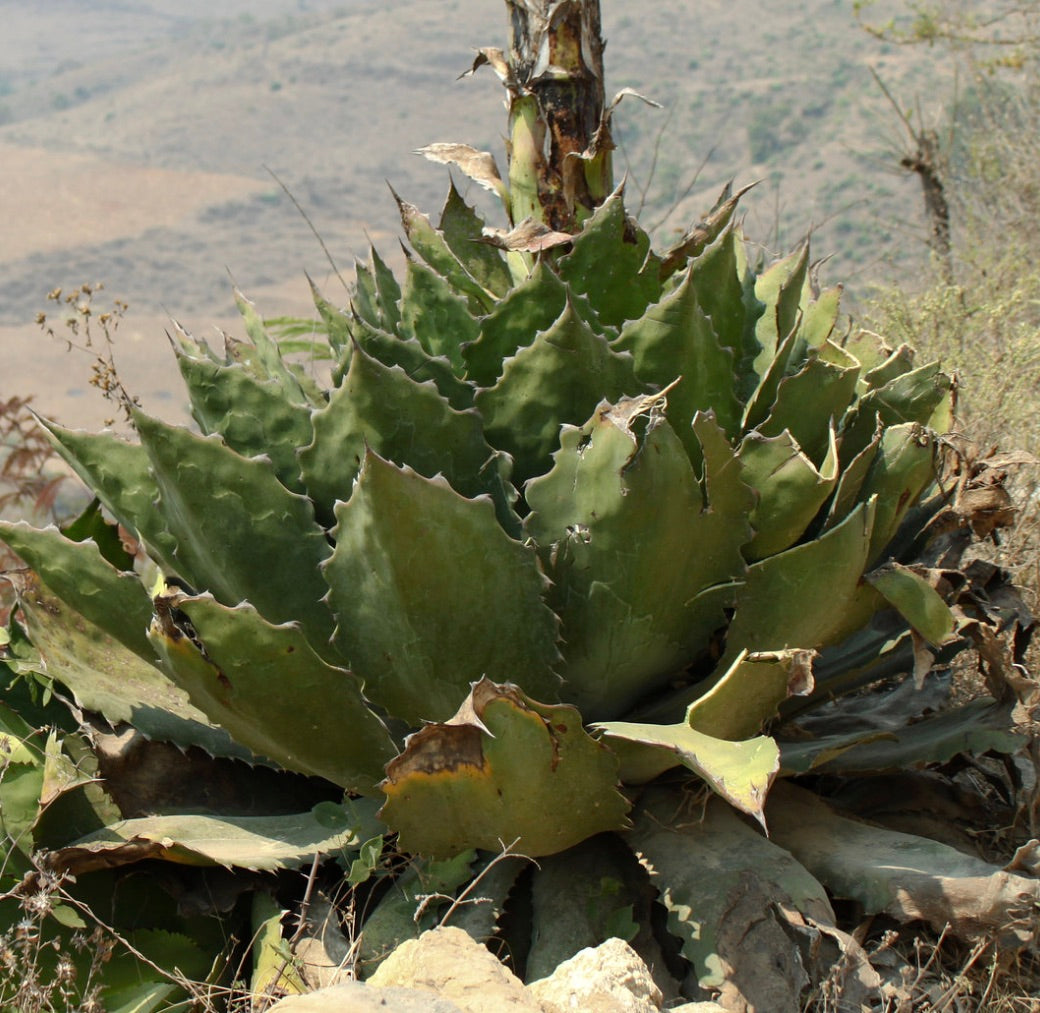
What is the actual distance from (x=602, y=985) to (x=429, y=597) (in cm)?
61

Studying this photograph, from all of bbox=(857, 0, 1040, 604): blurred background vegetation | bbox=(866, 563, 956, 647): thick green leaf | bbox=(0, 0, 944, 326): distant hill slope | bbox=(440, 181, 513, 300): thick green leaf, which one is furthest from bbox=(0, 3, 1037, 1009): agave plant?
bbox=(0, 0, 944, 326): distant hill slope

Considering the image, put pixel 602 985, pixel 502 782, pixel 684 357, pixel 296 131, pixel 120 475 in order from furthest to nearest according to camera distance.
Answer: pixel 296 131 → pixel 120 475 → pixel 684 357 → pixel 502 782 → pixel 602 985

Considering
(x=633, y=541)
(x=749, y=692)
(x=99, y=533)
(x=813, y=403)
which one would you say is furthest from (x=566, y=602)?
(x=99, y=533)

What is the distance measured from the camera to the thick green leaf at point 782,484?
1.99 metres

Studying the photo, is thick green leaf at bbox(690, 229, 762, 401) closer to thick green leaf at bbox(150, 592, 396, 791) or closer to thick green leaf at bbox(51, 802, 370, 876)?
thick green leaf at bbox(150, 592, 396, 791)

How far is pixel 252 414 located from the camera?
7.33 feet

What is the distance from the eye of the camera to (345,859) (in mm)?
2047

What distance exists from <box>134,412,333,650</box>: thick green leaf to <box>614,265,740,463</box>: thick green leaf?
64 cm

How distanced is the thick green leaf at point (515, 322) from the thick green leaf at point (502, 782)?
2.33 feet

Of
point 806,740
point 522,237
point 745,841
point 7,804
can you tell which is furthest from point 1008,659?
point 7,804

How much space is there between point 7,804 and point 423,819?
2.50ft

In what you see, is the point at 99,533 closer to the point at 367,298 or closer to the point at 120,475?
the point at 120,475

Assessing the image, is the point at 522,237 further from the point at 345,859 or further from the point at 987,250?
the point at 987,250

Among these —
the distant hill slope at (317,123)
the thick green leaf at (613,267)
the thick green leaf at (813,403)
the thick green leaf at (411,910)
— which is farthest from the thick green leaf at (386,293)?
the distant hill slope at (317,123)
